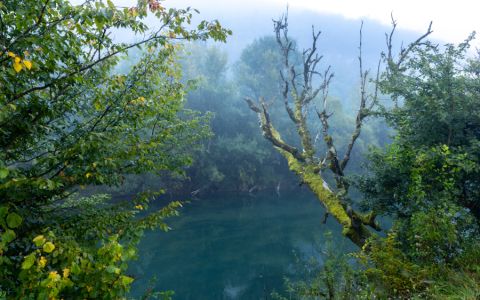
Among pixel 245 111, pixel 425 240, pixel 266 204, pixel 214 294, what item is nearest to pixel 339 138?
pixel 245 111

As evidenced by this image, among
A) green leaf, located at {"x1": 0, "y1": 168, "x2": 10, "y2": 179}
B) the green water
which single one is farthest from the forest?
the green water

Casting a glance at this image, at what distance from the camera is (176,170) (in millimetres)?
7621

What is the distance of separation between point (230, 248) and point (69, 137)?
814 inches

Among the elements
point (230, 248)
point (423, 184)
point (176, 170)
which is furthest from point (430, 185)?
point (230, 248)

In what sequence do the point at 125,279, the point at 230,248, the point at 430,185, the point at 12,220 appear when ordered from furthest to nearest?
the point at 230,248 < the point at 430,185 < the point at 125,279 < the point at 12,220

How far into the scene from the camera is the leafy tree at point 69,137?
10.2 ft

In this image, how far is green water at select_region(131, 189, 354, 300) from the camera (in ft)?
60.0

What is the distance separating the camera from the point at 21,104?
4.52 m

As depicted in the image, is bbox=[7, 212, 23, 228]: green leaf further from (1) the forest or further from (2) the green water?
(2) the green water

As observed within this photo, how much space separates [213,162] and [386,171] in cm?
3392

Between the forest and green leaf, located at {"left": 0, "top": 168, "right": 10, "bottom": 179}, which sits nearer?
green leaf, located at {"left": 0, "top": 168, "right": 10, "bottom": 179}

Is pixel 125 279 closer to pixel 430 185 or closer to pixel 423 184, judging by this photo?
pixel 430 185

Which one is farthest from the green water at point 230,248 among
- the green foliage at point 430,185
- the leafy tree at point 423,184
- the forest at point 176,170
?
the green foliage at point 430,185

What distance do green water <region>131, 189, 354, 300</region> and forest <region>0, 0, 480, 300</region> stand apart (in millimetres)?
177
